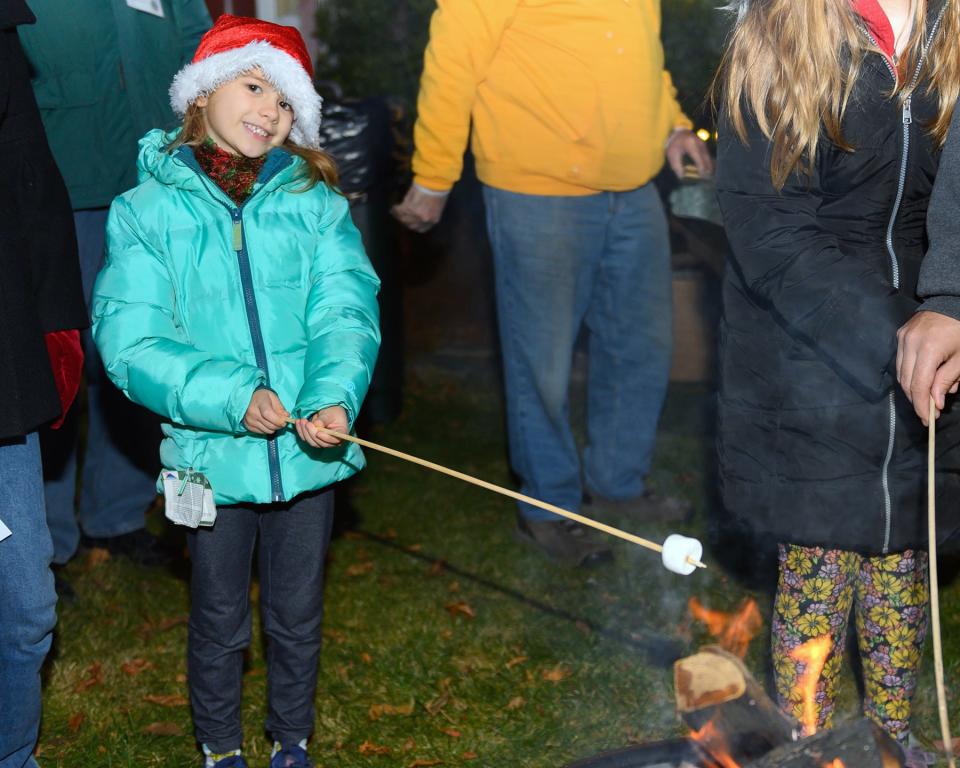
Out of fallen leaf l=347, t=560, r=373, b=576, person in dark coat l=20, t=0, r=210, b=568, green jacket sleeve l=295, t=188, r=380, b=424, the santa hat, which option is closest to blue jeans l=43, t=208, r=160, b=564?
person in dark coat l=20, t=0, r=210, b=568

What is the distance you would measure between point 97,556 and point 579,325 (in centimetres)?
219

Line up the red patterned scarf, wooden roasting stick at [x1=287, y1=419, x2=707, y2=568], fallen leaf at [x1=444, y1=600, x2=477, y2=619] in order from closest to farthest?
wooden roasting stick at [x1=287, y1=419, x2=707, y2=568] < the red patterned scarf < fallen leaf at [x1=444, y1=600, x2=477, y2=619]

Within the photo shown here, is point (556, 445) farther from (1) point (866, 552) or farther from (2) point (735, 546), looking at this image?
(1) point (866, 552)

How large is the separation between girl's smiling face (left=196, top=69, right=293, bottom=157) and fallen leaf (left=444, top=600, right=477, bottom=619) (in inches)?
81.8

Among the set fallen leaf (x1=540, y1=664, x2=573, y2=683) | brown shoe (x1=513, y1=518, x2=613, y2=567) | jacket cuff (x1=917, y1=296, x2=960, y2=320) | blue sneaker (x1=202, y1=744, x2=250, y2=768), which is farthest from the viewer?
brown shoe (x1=513, y1=518, x2=613, y2=567)

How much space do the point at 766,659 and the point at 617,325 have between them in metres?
1.60

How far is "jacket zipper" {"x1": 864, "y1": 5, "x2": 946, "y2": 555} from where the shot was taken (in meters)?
2.76

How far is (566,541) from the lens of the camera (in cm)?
505

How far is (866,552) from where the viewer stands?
303 cm

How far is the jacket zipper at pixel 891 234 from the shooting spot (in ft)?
9.06

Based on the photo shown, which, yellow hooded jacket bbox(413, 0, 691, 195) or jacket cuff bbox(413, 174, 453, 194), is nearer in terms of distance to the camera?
yellow hooded jacket bbox(413, 0, 691, 195)

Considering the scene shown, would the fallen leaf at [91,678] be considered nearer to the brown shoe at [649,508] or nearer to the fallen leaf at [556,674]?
the fallen leaf at [556,674]

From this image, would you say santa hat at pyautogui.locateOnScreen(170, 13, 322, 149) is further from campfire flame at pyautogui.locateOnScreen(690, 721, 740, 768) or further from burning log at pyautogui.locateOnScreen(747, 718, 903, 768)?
burning log at pyautogui.locateOnScreen(747, 718, 903, 768)

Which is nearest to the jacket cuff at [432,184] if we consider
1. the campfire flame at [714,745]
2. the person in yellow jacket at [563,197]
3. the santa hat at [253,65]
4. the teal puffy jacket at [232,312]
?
the person in yellow jacket at [563,197]
